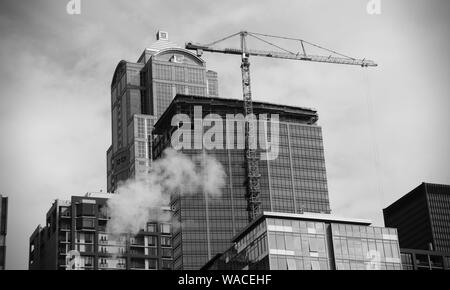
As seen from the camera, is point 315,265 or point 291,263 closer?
point 291,263

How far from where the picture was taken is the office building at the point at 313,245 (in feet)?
504

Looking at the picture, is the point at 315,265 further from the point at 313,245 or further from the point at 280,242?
the point at 280,242

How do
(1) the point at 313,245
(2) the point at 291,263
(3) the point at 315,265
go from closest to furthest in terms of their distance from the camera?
(2) the point at 291,263 → (3) the point at 315,265 → (1) the point at 313,245

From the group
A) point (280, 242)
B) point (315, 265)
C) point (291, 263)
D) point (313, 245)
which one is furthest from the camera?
point (313, 245)

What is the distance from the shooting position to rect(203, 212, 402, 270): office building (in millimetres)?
153625

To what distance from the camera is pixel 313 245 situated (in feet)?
514

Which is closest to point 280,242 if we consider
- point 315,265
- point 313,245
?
point 313,245

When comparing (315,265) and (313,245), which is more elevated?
(313,245)

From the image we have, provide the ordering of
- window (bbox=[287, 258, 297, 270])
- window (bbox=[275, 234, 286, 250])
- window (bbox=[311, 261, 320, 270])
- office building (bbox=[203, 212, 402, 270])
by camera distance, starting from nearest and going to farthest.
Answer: window (bbox=[287, 258, 297, 270]) < window (bbox=[275, 234, 286, 250]) < office building (bbox=[203, 212, 402, 270]) < window (bbox=[311, 261, 320, 270])

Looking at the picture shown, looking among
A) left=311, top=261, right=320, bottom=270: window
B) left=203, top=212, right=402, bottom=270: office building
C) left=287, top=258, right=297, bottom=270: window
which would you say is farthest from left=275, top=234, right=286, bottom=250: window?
left=311, top=261, right=320, bottom=270: window

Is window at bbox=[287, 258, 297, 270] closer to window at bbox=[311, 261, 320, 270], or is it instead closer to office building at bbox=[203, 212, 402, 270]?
office building at bbox=[203, 212, 402, 270]
